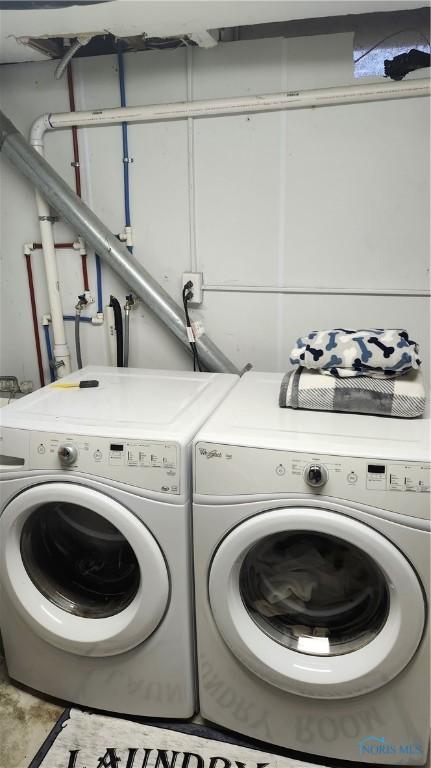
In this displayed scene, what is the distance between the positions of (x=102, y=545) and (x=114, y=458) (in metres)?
0.39

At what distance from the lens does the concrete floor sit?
1458mm

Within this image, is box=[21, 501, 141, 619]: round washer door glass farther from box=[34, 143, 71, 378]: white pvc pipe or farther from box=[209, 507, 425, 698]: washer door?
box=[34, 143, 71, 378]: white pvc pipe

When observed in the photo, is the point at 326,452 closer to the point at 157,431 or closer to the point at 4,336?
the point at 157,431

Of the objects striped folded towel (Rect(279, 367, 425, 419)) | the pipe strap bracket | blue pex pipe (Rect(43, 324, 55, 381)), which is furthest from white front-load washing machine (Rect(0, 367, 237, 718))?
the pipe strap bracket

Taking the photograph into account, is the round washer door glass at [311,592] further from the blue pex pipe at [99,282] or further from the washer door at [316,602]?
the blue pex pipe at [99,282]

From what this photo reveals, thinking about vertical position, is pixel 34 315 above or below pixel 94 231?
below

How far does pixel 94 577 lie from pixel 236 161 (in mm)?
1546

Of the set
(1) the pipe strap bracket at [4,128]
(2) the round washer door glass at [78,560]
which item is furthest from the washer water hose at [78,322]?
(2) the round washer door glass at [78,560]

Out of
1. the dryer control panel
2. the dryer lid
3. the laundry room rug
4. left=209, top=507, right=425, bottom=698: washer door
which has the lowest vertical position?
the laundry room rug

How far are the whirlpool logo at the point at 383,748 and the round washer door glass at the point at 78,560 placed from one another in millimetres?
749

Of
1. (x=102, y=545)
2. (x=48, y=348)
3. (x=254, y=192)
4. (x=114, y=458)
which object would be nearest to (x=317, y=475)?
(x=114, y=458)

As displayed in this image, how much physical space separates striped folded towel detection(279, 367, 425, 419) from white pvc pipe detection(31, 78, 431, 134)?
0.97 metres

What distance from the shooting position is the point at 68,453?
4.47 feet

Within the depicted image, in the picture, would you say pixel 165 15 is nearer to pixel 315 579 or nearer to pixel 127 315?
pixel 127 315
